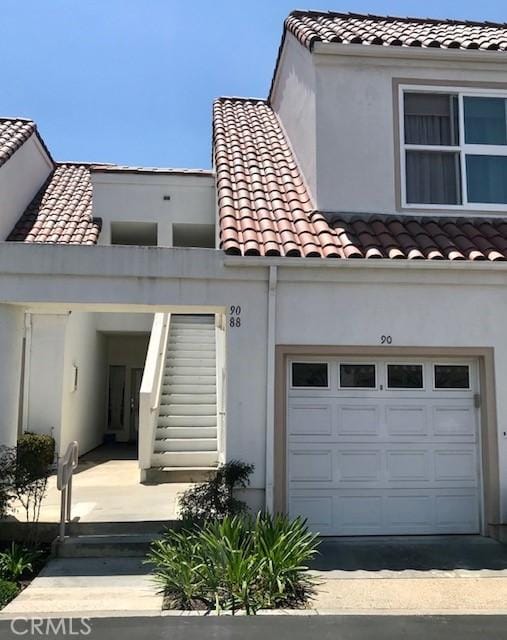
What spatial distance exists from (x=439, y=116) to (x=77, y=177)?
1137 centimetres

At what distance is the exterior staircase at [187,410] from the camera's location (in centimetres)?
1078

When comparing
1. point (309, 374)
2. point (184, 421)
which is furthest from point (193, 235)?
point (309, 374)

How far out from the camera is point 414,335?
7965 millimetres

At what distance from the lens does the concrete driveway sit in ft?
18.7

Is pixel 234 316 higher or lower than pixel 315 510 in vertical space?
higher

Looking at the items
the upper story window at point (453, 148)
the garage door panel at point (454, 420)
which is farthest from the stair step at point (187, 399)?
the upper story window at point (453, 148)

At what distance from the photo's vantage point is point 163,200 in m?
16.0

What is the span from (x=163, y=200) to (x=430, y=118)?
8.43 m

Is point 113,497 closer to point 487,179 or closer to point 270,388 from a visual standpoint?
point 270,388

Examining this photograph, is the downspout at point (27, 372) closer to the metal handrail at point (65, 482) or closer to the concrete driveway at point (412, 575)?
A: the metal handrail at point (65, 482)

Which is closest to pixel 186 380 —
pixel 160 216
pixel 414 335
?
pixel 160 216

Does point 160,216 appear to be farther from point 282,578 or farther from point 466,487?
point 282,578

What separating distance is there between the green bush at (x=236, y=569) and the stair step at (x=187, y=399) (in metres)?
5.80

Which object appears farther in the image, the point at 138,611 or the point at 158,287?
the point at 158,287
